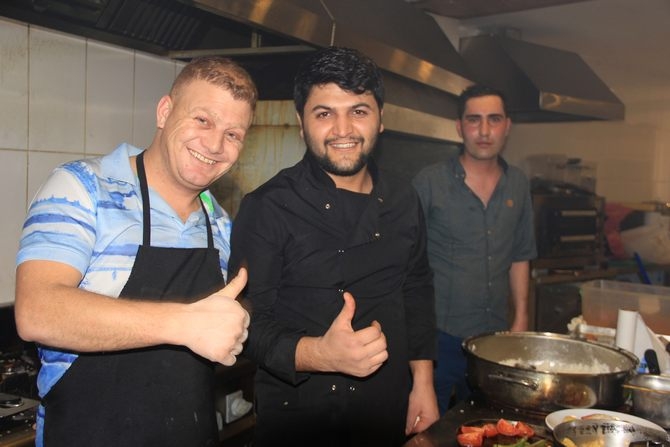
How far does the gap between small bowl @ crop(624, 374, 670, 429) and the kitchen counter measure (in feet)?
0.75

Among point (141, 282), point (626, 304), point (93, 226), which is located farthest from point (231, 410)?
point (626, 304)

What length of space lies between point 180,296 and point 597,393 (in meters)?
0.98

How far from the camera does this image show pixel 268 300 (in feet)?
4.86

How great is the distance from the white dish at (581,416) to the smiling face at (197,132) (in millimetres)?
920

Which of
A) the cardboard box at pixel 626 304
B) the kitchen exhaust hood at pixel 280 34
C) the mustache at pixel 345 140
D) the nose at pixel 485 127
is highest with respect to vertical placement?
the kitchen exhaust hood at pixel 280 34

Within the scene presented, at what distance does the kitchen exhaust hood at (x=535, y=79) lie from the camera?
11.8 feet

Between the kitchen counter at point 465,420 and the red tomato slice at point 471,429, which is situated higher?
the red tomato slice at point 471,429

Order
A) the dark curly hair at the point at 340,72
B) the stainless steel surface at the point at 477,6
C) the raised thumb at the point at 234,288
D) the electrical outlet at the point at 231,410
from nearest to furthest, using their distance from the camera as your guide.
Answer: the raised thumb at the point at 234,288, the dark curly hair at the point at 340,72, the electrical outlet at the point at 231,410, the stainless steel surface at the point at 477,6

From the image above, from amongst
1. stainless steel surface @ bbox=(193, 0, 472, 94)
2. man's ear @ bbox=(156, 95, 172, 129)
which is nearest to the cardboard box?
stainless steel surface @ bbox=(193, 0, 472, 94)

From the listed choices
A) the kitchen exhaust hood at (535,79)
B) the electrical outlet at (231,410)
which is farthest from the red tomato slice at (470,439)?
the kitchen exhaust hood at (535,79)

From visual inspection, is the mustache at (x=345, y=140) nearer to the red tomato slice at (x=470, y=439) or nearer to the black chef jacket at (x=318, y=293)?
the black chef jacket at (x=318, y=293)

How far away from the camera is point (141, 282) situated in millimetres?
1146

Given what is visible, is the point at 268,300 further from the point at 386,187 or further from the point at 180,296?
→ the point at 386,187

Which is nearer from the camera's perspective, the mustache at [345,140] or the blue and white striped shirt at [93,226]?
the blue and white striped shirt at [93,226]
